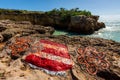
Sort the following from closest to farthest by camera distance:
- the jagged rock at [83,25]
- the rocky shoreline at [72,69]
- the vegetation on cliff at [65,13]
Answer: the rocky shoreline at [72,69] < the jagged rock at [83,25] < the vegetation on cliff at [65,13]

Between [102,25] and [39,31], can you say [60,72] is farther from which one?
[102,25]

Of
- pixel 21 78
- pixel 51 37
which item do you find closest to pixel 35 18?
pixel 51 37

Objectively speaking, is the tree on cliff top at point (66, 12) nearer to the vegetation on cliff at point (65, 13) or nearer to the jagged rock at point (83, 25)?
the vegetation on cliff at point (65, 13)

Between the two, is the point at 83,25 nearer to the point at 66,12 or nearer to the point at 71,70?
the point at 66,12

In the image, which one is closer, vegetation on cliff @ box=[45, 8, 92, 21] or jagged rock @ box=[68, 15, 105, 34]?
jagged rock @ box=[68, 15, 105, 34]

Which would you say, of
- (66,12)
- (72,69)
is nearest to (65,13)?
(66,12)

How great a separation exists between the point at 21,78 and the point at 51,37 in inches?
134

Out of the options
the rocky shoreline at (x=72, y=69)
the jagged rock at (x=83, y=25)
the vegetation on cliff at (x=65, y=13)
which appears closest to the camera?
the rocky shoreline at (x=72, y=69)

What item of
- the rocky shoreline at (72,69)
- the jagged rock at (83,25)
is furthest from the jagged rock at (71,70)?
the jagged rock at (83,25)

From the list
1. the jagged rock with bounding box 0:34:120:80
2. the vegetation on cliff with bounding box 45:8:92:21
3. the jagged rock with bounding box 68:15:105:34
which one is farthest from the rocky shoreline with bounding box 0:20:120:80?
the vegetation on cliff with bounding box 45:8:92:21

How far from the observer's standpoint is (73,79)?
700 cm

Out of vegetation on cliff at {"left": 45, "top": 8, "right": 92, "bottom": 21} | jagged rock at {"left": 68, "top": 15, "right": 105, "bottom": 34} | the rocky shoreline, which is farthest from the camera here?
vegetation on cliff at {"left": 45, "top": 8, "right": 92, "bottom": 21}

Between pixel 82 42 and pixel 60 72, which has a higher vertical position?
pixel 82 42

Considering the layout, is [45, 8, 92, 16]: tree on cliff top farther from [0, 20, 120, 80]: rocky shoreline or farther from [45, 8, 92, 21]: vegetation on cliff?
[0, 20, 120, 80]: rocky shoreline
